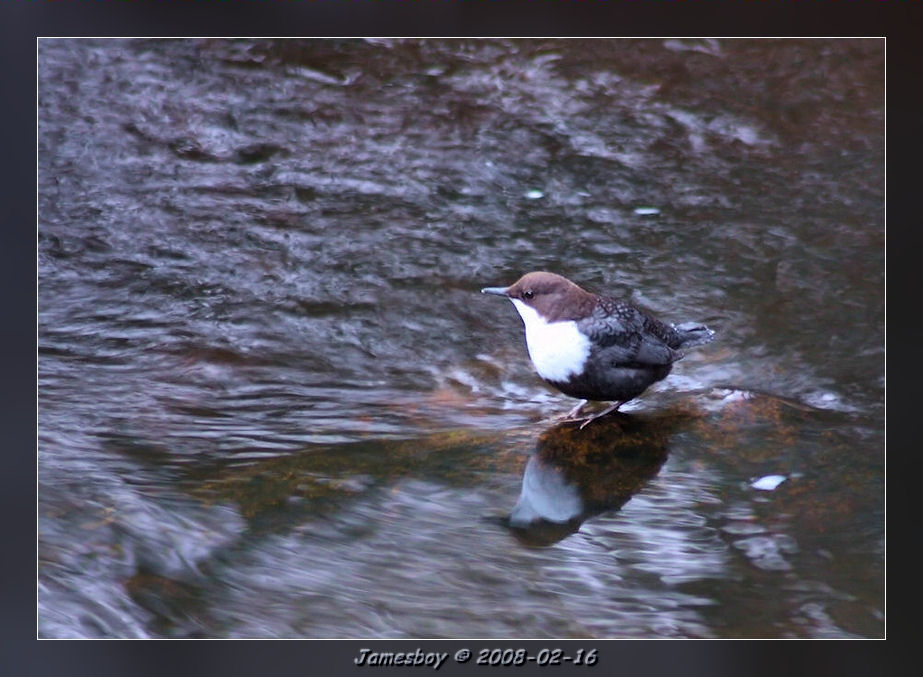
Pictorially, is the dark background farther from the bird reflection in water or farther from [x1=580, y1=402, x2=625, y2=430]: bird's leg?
[x1=580, y1=402, x2=625, y2=430]: bird's leg

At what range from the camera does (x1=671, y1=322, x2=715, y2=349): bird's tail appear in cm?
384

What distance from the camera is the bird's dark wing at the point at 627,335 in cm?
363

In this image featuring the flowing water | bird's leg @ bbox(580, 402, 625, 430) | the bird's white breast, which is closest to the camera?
the flowing water

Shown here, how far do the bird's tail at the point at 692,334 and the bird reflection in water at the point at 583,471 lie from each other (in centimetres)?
26

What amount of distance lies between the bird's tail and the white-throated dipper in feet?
0.29

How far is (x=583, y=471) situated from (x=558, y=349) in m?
0.43

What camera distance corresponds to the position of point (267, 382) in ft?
13.0

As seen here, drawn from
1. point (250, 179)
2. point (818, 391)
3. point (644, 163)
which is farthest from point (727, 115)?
point (250, 179)

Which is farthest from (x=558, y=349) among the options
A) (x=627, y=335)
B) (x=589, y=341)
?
(x=627, y=335)

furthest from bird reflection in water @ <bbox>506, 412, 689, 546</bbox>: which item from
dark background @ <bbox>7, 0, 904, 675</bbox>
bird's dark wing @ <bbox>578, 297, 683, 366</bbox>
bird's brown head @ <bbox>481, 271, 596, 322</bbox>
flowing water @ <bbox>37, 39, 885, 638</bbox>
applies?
dark background @ <bbox>7, 0, 904, 675</bbox>

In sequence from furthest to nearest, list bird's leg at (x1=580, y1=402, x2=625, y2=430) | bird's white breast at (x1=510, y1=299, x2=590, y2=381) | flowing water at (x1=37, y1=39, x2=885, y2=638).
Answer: bird's leg at (x1=580, y1=402, x2=625, y2=430) < bird's white breast at (x1=510, y1=299, x2=590, y2=381) < flowing water at (x1=37, y1=39, x2=885, y2=638)

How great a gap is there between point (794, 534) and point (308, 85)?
7.84 feet

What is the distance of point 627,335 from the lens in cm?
365
